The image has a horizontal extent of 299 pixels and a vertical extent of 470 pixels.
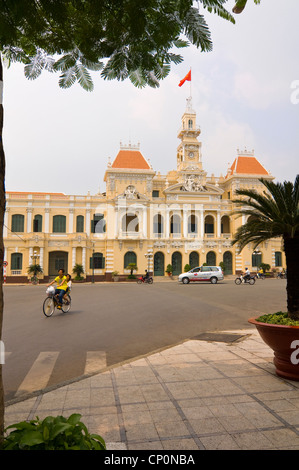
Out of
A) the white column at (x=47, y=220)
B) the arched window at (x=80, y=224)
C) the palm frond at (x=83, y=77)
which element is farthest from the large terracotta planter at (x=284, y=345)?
the white column at (x=47, y=220)

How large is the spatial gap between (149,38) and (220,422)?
3.57 metres

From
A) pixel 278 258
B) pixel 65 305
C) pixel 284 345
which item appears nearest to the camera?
pixel 284 345

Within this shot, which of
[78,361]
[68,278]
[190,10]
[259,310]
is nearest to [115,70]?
[190,10]

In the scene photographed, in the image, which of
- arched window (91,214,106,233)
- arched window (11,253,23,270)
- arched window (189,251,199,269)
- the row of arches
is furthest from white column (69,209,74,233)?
arched window (189,251,199,269)

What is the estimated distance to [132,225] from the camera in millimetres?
42156

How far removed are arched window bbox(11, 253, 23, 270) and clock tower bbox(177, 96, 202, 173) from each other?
72.3 feet

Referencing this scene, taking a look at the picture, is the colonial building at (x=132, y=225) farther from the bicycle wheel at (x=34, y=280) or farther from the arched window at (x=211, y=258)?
the bicycle wheel at (x=34, y=280)

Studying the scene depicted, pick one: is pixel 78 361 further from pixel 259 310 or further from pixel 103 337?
pixel 259 310

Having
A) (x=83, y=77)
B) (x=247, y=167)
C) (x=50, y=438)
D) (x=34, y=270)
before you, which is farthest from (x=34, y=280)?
(x=50, y=438)

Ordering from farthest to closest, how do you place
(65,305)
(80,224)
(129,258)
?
(129,258)
(80,224)
(65,305)

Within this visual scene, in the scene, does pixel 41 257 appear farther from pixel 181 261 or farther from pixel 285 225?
pixel 285 225

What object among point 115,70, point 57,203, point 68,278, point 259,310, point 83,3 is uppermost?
point 57,203

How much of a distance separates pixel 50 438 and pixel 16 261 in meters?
39.2

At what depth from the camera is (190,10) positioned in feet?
8.41
